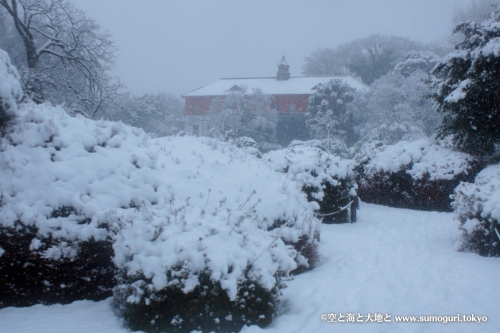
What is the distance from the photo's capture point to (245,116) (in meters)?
30.7

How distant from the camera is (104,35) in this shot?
49.3 feet

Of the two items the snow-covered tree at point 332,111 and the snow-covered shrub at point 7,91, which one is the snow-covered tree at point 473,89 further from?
the snow-covered tree at point 332,111

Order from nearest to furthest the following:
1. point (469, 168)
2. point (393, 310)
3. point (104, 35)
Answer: point (393, 310) < point (469, 168) < point (104, 35)

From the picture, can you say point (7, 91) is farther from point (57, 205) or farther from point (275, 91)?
point (275, 91)

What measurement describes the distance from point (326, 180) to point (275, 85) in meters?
35.4

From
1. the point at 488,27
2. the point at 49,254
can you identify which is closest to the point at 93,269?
the point at 49,254

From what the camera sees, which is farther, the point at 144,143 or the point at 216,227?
the point at 144,143

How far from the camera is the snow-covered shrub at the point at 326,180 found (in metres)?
7.69

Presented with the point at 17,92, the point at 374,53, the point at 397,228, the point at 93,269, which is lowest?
the point at 397,228

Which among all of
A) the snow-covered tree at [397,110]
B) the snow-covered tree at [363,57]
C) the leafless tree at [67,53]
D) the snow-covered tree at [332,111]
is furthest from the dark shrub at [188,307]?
the snow-covered tree at [363,57]

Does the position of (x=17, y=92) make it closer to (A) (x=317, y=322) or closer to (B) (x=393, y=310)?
(A) (x=317, y=322)

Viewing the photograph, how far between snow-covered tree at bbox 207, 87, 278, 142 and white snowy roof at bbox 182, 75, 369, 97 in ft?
23.4

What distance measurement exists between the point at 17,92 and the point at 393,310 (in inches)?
169

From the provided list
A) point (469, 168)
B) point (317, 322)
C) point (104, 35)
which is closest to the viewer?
point (317, 322)
